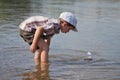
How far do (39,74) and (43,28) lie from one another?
81cm

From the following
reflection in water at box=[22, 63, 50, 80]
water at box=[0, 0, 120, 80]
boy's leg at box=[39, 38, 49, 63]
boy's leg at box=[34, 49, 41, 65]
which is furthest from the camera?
boy's leg at box=[34, 49, 41, 65]

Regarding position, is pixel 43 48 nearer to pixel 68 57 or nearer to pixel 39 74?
pixel 39 74

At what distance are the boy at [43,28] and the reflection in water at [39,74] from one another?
0.17 meters

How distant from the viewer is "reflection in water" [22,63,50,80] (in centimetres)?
661

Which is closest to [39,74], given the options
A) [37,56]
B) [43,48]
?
[43,48]

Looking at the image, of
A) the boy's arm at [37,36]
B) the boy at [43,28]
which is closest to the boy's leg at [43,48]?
the boy at [43,28]

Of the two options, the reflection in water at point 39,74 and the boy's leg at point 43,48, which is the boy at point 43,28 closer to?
the boy's leg at point 43,48

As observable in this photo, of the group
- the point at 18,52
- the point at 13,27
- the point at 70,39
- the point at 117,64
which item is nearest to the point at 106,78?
the point at 117,64

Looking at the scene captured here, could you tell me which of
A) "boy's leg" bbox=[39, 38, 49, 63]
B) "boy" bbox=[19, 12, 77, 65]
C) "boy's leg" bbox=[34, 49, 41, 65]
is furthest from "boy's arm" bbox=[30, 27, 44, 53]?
"boy's leg" bbox=[34, 49, 41, 65]

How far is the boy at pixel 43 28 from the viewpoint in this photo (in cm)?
690

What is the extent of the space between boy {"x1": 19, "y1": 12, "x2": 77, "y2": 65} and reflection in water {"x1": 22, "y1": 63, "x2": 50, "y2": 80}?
0.17 meters

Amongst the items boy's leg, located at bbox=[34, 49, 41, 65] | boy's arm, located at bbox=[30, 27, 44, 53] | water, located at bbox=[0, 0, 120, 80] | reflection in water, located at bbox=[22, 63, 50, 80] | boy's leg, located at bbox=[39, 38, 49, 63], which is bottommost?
water, located at bbox=[0, 0, 120, 80]

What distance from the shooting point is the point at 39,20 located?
714 cm

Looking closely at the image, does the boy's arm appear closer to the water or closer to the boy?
the boy
